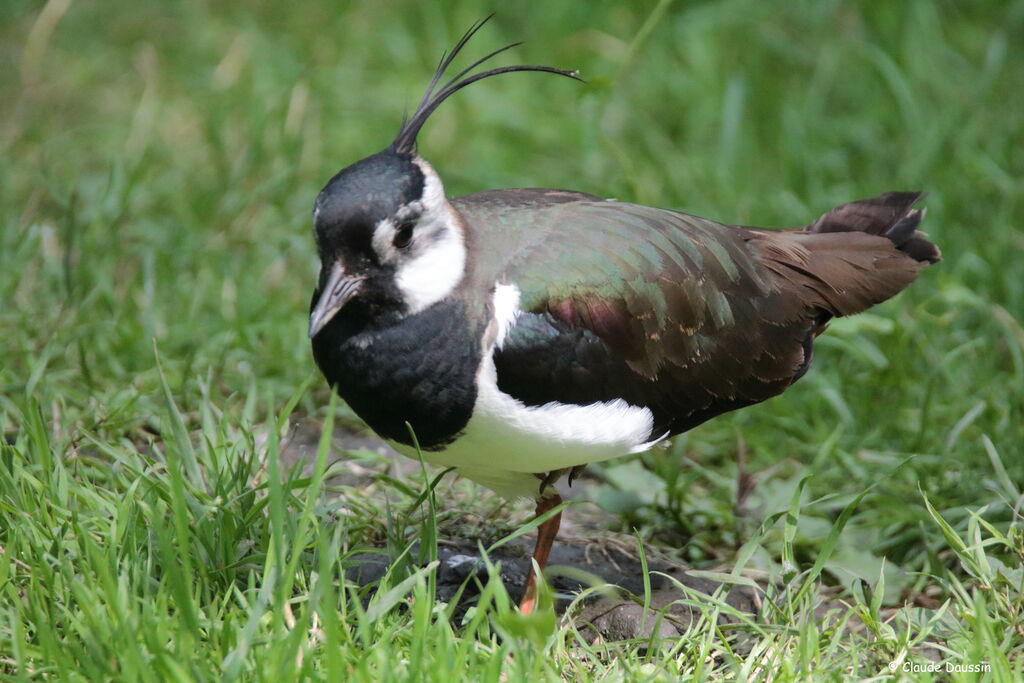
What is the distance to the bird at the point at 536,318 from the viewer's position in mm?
3023

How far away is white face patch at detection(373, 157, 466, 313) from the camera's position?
3064mm

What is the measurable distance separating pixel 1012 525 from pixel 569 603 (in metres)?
1.23

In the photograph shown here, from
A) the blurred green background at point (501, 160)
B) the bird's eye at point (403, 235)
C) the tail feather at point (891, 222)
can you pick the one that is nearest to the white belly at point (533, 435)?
the bird's eye at point (403, 235)

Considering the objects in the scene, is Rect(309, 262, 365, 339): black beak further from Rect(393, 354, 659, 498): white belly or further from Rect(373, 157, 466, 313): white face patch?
Rect(393, 354, 659, 498): white belly

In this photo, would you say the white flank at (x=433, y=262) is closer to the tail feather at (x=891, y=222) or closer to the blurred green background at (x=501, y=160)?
the blurred green background at (x=501, y=160)

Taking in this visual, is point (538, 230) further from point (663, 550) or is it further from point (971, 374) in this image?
point (971, 374)

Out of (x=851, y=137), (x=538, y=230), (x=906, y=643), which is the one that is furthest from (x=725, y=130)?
(x=906, y=643)

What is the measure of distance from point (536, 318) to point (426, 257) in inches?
12.7

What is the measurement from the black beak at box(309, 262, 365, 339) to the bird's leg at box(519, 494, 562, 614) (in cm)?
89

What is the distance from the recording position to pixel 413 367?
303 cm

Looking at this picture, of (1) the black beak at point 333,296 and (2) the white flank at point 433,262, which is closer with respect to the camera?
(1) the black beak at point 333,296

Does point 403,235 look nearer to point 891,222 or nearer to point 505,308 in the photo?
point 505,308

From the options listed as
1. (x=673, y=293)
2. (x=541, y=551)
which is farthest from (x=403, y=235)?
(x=541, y=551)

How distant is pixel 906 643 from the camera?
300 cm
